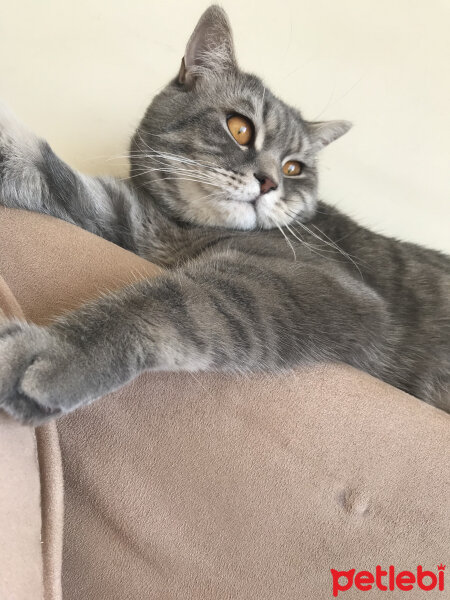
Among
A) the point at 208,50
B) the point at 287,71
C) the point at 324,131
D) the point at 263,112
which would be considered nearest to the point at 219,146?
the point at 263,112

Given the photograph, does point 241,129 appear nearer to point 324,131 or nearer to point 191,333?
point 324,131

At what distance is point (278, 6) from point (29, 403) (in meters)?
A: 1.52

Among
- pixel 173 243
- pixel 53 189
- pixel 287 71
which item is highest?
pixel 287 71

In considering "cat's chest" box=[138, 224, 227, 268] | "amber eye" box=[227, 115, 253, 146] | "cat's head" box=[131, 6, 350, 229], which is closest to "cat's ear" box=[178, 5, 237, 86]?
"cat's head" box=[131, 6, 350, 229]

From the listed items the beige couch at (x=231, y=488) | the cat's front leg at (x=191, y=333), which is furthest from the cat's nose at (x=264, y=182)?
the beige couch at (x=231, y=488)

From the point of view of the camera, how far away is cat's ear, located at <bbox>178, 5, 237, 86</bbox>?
1198mm

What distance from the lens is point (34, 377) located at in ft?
2.05

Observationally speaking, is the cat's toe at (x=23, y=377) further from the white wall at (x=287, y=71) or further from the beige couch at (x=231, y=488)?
the white wall at (x=287, y=71)

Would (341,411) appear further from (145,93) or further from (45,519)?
(145,93)

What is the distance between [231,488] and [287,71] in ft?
4.67

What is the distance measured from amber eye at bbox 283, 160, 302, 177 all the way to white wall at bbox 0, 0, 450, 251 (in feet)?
1.25

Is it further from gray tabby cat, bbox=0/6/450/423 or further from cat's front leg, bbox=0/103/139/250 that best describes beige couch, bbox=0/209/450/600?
cat's front leg, bbox=0/103/139/250

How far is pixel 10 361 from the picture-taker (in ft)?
2.08

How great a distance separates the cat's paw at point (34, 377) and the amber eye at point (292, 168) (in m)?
0.87
